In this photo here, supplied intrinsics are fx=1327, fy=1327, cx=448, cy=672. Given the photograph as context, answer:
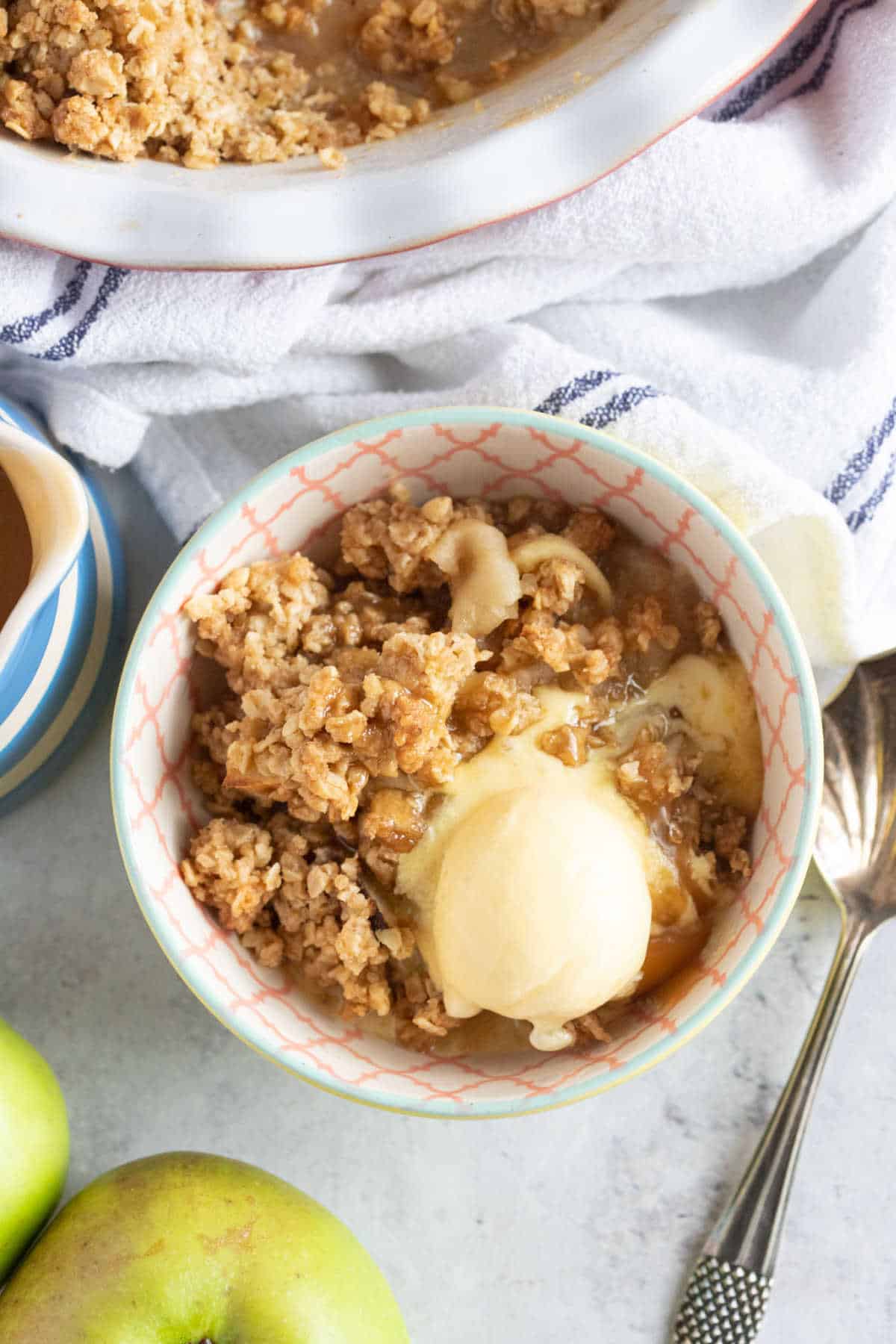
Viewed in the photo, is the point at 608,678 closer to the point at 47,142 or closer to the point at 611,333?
the point at 611,333

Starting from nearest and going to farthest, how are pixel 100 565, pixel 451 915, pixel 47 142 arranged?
pixel 451 915
pixel 47 142
pixel 100 565

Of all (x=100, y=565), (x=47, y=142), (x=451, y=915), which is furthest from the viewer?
(x=100, y=565)

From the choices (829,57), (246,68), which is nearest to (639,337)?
(829,57)

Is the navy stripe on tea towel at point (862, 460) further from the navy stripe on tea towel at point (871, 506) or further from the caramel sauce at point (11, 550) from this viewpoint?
the caramel sauce at point (11, 550)

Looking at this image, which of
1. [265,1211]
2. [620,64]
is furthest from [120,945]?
[620,64]

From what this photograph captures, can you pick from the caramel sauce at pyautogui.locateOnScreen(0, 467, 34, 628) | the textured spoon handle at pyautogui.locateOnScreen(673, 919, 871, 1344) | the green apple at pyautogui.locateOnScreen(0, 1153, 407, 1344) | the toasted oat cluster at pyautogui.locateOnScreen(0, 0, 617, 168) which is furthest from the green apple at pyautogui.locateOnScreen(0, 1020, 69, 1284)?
the toasted oat cluster at pyautogui.locateOnScreen(0, 0, 617, 168)

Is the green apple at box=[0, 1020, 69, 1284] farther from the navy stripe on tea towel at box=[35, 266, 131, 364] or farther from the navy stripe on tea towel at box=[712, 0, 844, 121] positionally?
the navy stripe on tea towel at box=[712, 0, 844, 121]
